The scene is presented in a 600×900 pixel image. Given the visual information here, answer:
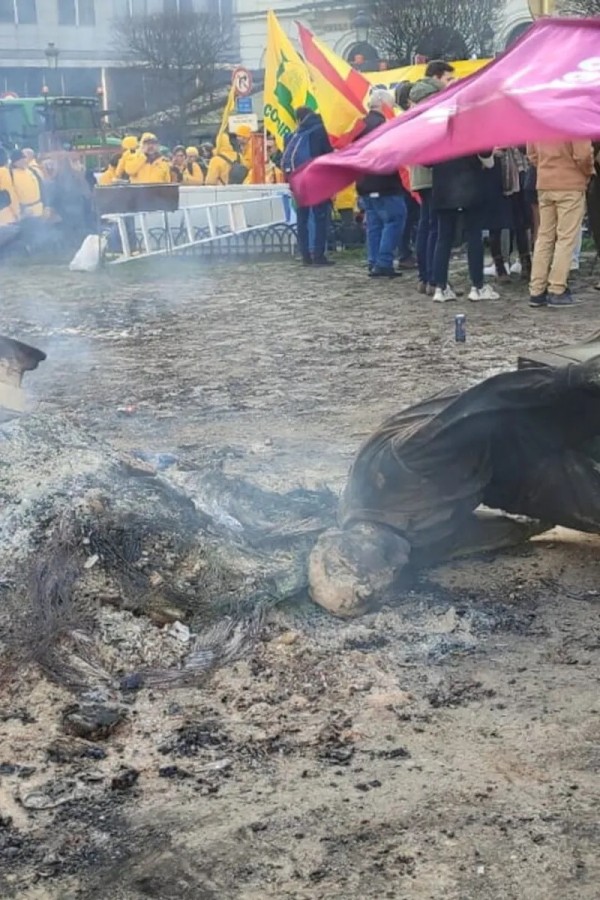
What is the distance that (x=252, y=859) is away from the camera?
2760mm

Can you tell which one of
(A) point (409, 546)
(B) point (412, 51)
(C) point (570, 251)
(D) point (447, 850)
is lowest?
(D) point (447, 850)

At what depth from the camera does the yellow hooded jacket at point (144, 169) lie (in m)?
17.8

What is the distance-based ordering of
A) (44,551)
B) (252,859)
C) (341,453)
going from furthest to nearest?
(341,453), (44,551), (252,859)

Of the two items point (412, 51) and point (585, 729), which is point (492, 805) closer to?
point (585, 729)

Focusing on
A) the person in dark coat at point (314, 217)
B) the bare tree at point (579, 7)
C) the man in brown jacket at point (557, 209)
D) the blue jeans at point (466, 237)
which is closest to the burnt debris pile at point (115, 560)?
the man in brown jacket at point (557, 209)

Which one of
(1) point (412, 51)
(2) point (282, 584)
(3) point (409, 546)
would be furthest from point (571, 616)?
(1) point (412, 51)

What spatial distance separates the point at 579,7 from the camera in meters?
22.8

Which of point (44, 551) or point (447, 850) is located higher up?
point (44, 551)

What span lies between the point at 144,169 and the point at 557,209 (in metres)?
9.57

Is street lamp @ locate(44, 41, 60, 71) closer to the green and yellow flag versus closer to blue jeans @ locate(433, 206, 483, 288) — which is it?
blue jeans @ locate(433, 206, 483, 288)

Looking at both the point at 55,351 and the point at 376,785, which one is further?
the point at 55,351

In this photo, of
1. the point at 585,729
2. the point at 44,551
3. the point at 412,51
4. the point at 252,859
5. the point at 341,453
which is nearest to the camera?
the point at 252,859

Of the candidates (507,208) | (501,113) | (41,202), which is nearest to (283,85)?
(41,202)

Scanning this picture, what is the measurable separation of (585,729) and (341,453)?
2.93 m
